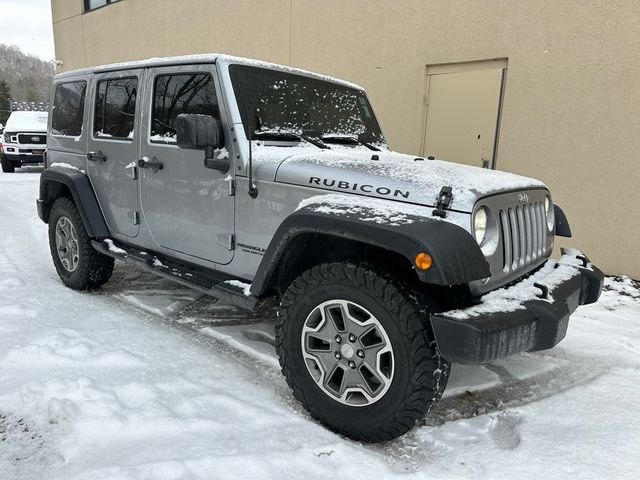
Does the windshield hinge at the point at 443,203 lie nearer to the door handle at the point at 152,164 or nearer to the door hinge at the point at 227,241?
the door hinge at the point at 227,241

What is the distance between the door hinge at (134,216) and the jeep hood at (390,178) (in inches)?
63.8

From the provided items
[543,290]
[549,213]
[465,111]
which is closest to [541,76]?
[465,111]

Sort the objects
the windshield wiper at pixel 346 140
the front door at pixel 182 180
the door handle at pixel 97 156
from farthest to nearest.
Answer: the door handle at pixel 97 156 → the windshield wiper at pixel 346 140 → the front door at pixel 182 180

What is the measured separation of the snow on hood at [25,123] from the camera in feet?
54.0

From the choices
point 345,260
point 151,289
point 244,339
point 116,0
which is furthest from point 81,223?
point 116,0

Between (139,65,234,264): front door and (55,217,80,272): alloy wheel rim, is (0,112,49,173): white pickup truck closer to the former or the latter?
(55,217,80,272): alloy wheel rim

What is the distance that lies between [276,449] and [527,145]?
496cm

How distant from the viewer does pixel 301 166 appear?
2.74m

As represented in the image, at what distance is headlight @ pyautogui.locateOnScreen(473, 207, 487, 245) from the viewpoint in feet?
7.53

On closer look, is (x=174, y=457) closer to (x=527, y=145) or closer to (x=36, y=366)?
(x=36, y=366)

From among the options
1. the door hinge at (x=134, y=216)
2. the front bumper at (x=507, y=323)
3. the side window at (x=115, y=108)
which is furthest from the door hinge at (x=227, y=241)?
the front bumper at (x=507, y=323)

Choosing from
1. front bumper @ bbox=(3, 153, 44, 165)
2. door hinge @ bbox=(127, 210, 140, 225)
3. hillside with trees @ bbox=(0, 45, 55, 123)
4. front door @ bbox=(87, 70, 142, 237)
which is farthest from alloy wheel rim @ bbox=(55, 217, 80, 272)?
hillside with trees @ bbox=(0, 45, 55, 123)

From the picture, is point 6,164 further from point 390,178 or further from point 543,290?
point 543,290

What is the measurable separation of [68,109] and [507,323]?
4.38 meters
